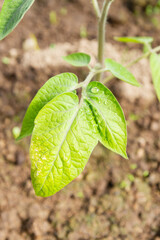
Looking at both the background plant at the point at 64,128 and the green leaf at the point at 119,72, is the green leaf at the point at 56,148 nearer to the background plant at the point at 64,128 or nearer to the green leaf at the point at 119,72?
the background plant at the point at 64,128

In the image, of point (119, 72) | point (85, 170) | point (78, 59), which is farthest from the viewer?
point (85, 170)

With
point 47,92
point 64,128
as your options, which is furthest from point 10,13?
point 64,128

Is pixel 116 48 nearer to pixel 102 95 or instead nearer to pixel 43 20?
pixel 43 20

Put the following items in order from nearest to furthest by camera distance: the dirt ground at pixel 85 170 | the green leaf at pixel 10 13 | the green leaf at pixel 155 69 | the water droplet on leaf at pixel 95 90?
the green leaf at pixel 10 13
the water droplet on leaf at pixel 95 90
the green leaf at pixel 155 69
the dirt ground at pixel 85 170

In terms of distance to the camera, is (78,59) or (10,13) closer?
(10,13)

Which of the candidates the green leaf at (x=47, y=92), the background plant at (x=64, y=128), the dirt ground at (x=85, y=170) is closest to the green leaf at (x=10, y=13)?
the background plant at (x=64, y=128)

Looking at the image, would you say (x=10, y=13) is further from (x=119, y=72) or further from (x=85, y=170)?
(x=85, y=170)

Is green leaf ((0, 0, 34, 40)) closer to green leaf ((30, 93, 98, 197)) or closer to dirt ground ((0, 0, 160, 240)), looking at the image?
green leaf ((30, 93, 98, 197))
